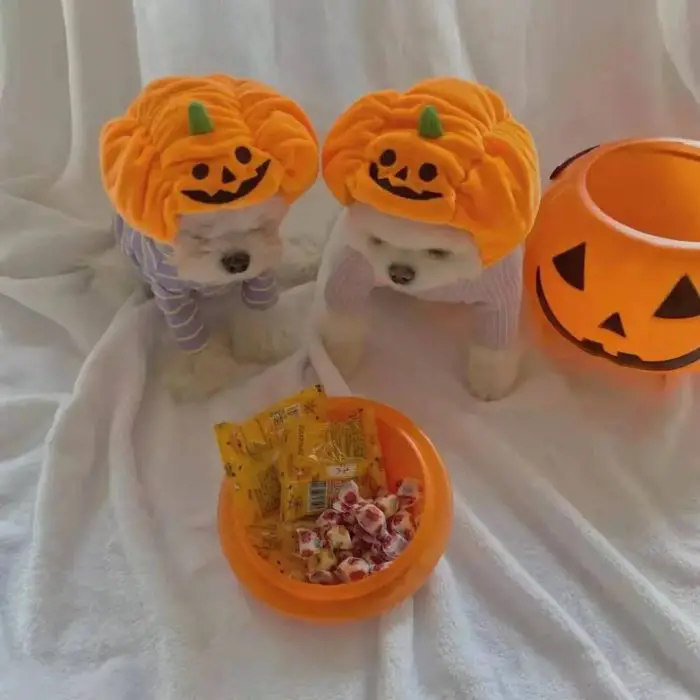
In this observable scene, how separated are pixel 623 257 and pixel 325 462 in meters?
0.36

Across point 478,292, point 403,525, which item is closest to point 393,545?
point 403,525

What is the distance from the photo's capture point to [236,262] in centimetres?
88

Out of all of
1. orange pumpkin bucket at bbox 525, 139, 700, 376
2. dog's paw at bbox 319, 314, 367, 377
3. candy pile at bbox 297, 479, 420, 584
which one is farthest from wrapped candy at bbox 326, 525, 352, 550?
orange pumpkin bucket at bbox 525, 139, 700, 376

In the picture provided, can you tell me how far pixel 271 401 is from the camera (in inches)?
40.7

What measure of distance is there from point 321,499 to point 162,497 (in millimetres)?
169

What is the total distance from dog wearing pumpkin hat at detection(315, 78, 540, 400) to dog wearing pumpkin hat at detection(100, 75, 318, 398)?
52 mm

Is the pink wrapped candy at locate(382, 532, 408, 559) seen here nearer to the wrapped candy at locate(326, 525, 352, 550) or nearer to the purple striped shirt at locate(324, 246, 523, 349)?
A: the wrapped candy at locate(326, 525, 352, 550)

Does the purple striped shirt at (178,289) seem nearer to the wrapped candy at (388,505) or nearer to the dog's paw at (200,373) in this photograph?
the dog's paw at (200,373)

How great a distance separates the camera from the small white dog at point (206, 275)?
858 millimetres

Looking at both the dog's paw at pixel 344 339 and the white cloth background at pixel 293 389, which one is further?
the dog's paw at pixel 344 339

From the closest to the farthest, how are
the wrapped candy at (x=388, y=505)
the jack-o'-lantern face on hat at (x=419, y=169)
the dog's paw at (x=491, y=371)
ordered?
the jack-o'-lantern face on hat at (x=419, y=169) → the wrapped candy at (x=388, y=505) → the dog's paw at (x=491, y=371)

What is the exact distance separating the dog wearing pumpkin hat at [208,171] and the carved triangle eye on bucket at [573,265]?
0.95ft

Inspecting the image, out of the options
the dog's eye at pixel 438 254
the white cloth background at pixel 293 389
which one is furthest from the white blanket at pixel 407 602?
the dog's eye at pixel 438 254

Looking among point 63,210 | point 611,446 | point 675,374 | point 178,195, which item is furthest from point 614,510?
point 63,210
